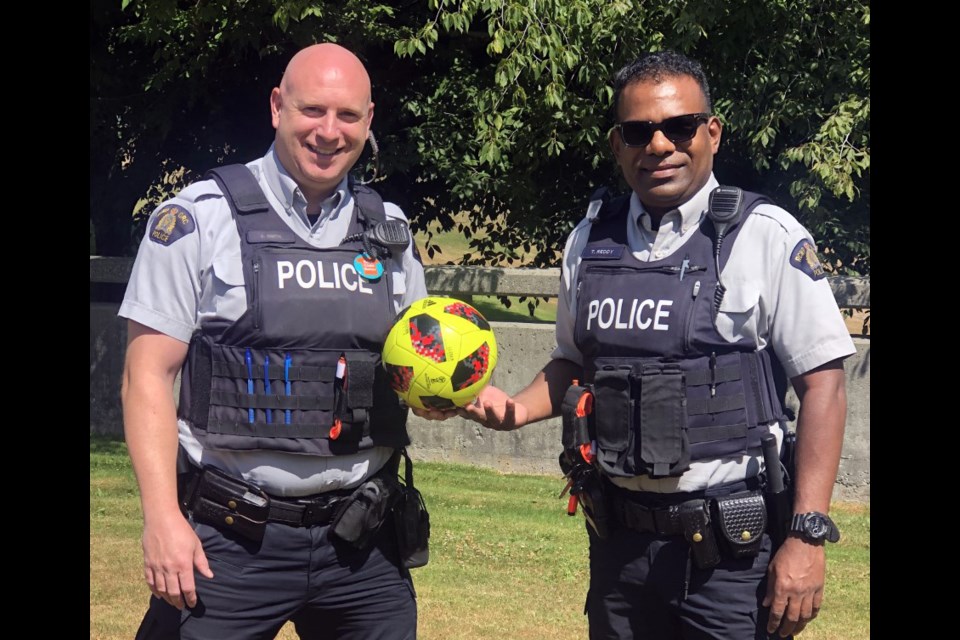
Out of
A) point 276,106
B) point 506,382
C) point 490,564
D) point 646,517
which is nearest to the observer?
point 646,517

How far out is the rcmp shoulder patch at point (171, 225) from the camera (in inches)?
145

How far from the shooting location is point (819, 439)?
3.60 meters

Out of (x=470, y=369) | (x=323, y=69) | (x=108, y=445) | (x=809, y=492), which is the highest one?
(x=323, y=69)

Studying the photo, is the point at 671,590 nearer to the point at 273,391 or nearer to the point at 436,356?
the point at 436,356

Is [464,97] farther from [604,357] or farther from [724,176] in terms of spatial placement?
[604,357]

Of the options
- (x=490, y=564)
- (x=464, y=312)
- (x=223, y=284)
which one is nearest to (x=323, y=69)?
(x=223, y=284)

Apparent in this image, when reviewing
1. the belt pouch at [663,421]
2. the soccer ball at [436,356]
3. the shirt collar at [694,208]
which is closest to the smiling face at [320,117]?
the soccer ball at [436,356]

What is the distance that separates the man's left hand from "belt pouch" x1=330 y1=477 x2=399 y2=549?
4.32 ft

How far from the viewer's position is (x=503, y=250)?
A: 15.2 meters

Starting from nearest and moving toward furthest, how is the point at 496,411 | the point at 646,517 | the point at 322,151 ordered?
the point at 646,517 < the point at 322,151 < the point at 496,411

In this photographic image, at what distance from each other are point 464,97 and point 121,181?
5123mm

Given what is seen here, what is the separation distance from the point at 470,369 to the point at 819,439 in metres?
1.18

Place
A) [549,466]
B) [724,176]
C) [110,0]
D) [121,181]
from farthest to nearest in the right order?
[121,181] < [724,176] < [110,0] < [549,466]

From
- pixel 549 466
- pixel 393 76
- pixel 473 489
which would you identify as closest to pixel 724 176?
pixel 393 76
